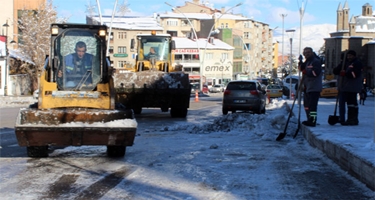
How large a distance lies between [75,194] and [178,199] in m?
1.37

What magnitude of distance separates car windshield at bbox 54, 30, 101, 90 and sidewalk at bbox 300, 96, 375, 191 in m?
4.61

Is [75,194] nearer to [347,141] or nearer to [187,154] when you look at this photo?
[187,154]

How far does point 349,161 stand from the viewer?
8070 mm

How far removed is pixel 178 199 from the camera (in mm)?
6590

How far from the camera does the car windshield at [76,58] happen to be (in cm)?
1077

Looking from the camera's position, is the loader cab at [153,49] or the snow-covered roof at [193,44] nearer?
the loader cab at [153,49]

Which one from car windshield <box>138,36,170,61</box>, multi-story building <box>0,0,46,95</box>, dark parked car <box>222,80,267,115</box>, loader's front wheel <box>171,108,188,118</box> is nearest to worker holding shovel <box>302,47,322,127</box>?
loader's front wheel <box>171,108,188,118</box>

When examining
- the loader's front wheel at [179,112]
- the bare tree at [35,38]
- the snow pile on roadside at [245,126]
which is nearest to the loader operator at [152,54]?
the loader's front wheel at [179,112]

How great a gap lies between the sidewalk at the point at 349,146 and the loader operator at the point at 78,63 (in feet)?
15.6

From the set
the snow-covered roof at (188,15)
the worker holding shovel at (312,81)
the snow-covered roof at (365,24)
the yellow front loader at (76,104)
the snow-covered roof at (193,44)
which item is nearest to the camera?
the yellow front loader at (76,104)

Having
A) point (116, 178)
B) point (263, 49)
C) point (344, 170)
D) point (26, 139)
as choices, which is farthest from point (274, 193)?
point (263, 49)

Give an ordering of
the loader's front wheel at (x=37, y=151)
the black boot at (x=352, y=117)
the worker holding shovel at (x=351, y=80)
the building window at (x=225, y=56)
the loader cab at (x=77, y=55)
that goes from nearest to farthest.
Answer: the loader's front wheel at (x=37, y=151), the loader cab at (x=77, y=55), the worker holding shovel at (x=351, y=80), the black boot at (x=352, y=117), the building window at (x=225, y=56)

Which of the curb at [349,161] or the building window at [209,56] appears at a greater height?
the building window at [209,56]

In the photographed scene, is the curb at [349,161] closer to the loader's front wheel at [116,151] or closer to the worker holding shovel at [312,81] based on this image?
the worker holding shovel at [312,81]
